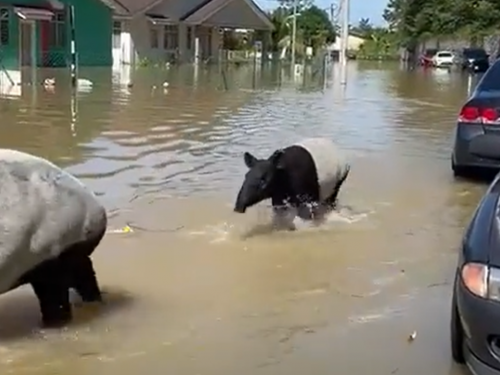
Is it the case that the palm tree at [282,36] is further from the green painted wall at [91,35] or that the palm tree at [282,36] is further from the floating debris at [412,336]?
the floating debris at [412,336]

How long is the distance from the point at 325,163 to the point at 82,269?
391 centimetres

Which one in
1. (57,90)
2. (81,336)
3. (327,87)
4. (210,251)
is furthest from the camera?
(327,87)

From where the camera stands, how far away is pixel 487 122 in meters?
12.2

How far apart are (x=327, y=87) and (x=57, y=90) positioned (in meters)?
12.0

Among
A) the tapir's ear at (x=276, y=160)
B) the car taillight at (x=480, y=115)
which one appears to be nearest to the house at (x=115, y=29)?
the car taillight at (x=480, y=115)

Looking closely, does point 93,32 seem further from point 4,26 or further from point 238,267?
point 238,267

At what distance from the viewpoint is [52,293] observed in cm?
640

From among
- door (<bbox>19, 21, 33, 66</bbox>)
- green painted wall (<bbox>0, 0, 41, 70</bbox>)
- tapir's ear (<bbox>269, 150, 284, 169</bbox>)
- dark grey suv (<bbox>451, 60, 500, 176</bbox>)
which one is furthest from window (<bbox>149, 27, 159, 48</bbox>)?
tapir's ear (<bbox>269, 150, 284, 169</bbox>)

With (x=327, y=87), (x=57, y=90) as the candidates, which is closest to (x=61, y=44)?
(x=327, y=87)

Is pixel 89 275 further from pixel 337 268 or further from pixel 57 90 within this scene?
pixel 57 90

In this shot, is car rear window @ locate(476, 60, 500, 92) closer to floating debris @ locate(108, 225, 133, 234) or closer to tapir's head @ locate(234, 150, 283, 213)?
tapir's head @ locate(234, 150, 283, 213)

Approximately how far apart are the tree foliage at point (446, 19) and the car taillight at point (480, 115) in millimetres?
64659

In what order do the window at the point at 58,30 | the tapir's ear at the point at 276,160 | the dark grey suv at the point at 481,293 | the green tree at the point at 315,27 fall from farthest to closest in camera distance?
the green tree at the point at 315,27, the window at the point at 58,30, the tapir's ear at the point at 276,160, the dark grey suv at the point at 481,293

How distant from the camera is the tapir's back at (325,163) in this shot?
9.91 m
